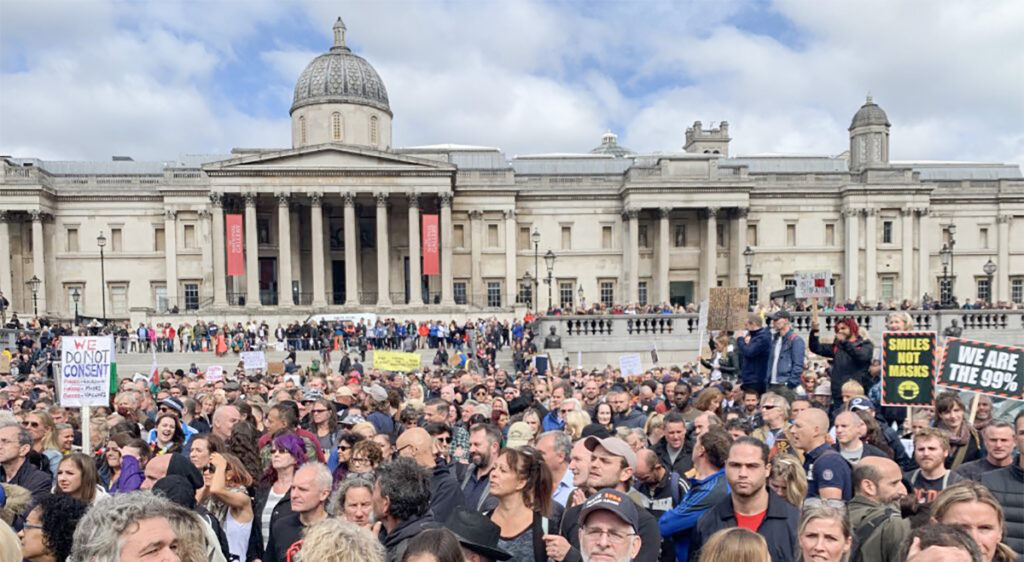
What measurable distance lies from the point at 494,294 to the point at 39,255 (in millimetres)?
29880

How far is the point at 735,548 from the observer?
13.1ft

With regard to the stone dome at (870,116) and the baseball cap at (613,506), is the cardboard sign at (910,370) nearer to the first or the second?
the baseball cap at (613,506)

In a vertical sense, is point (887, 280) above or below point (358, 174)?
below

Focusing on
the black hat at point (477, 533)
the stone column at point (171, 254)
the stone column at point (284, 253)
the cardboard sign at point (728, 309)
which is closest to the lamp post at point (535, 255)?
the stone column at point (284, 253)

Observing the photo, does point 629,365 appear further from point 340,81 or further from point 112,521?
point 340,81

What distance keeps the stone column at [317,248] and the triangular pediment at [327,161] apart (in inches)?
81.2

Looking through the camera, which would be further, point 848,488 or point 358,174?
point 358,174

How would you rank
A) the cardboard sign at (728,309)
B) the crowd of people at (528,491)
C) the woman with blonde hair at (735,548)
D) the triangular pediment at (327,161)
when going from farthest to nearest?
the triangular pediment at (327,161) → the cardboard sign at (728,309) → the crowd of people at (528,491) → the woman with blonde hair at (735,548)

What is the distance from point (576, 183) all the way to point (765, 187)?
1342cm

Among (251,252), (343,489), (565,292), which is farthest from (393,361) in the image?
(565,292)

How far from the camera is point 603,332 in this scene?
34781 millimetres

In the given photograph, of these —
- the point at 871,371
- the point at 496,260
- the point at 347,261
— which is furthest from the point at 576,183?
the point at 871,371

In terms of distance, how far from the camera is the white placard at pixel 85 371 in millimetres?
11938

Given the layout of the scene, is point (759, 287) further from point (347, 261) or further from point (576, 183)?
point (347, 261)
